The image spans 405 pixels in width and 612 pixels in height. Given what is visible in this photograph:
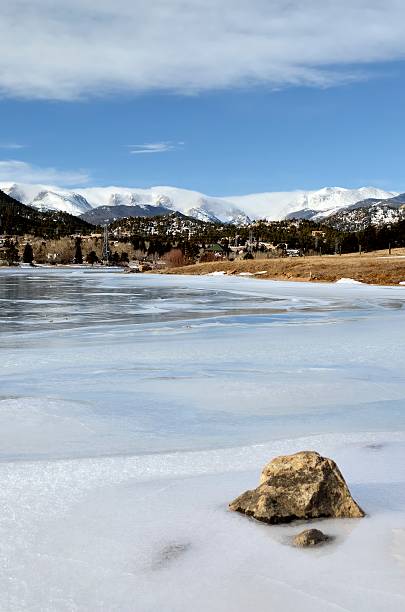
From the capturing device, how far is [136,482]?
14.3ft

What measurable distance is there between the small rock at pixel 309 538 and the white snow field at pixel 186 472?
79mm

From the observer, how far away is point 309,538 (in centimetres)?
334

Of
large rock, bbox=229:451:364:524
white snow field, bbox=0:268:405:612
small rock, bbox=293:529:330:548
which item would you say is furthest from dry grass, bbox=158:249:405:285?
small rock, bbox=293:529:330:548

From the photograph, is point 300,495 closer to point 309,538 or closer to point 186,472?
point 309,538

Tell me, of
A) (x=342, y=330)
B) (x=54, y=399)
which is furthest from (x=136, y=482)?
(x=342, y=330)

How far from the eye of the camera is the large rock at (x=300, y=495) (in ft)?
12.0

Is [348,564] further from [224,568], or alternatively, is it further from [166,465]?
[166,465]

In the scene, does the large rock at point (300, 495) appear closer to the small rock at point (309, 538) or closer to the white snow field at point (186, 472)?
the white snow field at point (186, 472)

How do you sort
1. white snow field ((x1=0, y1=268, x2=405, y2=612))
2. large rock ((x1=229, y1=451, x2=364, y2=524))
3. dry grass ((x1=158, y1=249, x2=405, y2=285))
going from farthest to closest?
dry grass ((x1=158, y1=249, x2=405, y2=285)) < large rock ((x1=229, y1=451, x2=364, y2=524)) < white snow field ((x1=0, y1=268, x2=405, y2=612))

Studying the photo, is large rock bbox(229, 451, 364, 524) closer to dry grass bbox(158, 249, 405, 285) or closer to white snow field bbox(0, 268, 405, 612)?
white snow field bbox(0, 268, 405, 612)

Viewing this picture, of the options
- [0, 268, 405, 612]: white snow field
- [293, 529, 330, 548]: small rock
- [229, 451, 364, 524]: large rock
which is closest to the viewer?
[0, 268, 405, 612]: white snow field

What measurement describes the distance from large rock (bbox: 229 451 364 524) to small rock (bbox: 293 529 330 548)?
0.27 m

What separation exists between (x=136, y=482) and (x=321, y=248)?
187581 millimetres

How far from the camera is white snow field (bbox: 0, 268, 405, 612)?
2889mm
